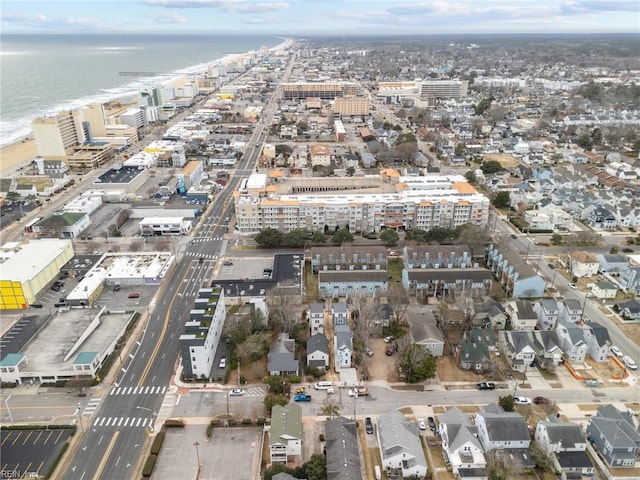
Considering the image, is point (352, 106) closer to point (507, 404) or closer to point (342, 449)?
point (507, 404)

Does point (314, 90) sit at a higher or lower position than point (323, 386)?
higher

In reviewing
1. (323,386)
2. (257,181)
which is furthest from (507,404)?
(257,181)

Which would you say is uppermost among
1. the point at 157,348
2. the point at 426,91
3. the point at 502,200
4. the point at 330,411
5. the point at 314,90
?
the point at 314,90

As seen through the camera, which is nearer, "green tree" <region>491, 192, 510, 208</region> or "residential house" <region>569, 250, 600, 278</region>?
"residential house" <region>569, 250, 600, 278</region>

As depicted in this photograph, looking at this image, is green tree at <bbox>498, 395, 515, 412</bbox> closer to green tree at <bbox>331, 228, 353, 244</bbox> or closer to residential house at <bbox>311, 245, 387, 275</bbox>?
residential house at <bbox>311, 245, 387, 275</bbox>

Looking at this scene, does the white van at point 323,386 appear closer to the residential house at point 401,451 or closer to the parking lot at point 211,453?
the parking lot at point 211,453

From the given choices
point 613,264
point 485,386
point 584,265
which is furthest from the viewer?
point 613,264

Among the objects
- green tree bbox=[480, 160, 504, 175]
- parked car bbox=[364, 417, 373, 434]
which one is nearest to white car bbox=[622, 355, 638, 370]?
parked car bbox=[364, 417, 373, 434]
